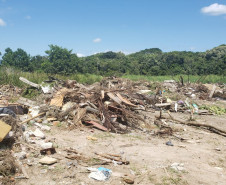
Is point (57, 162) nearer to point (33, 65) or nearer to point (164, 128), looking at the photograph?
point (164, 128)

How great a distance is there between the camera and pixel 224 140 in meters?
5.77

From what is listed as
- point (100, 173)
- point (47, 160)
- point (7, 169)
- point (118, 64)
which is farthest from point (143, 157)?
point (118, 64)

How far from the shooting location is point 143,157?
4.20 meters

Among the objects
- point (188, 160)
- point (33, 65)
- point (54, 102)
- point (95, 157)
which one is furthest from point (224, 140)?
point (33, 65)

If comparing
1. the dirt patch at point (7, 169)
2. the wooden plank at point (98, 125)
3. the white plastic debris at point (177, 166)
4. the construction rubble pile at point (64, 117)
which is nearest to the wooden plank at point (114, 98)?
the construction rubble pile at point (64, 117)

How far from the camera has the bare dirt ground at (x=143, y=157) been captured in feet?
10.8

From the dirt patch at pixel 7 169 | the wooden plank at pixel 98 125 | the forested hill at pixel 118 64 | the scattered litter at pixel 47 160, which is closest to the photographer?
the dirt patch at pixel 7 169

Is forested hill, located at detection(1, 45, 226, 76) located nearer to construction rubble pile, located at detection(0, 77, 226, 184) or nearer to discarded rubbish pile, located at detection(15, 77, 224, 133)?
construction rubble pile, located at detection(0, 77, 226, 184)

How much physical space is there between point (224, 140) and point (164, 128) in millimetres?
1570

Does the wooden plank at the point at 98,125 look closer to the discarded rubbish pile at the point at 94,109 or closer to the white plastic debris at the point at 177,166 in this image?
the discarded rubbish pile at the point at 94,109

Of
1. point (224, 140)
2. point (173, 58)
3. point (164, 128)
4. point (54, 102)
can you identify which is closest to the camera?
point (224, 140)

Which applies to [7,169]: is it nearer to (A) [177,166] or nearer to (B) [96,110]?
(A) [177,166]

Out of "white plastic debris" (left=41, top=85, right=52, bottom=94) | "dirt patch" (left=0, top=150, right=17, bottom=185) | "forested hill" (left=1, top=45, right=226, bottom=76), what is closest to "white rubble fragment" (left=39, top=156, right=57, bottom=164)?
"dirt patch" (left=0, top=150, right=17, bottom=185)

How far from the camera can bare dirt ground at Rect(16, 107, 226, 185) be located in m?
3.29
